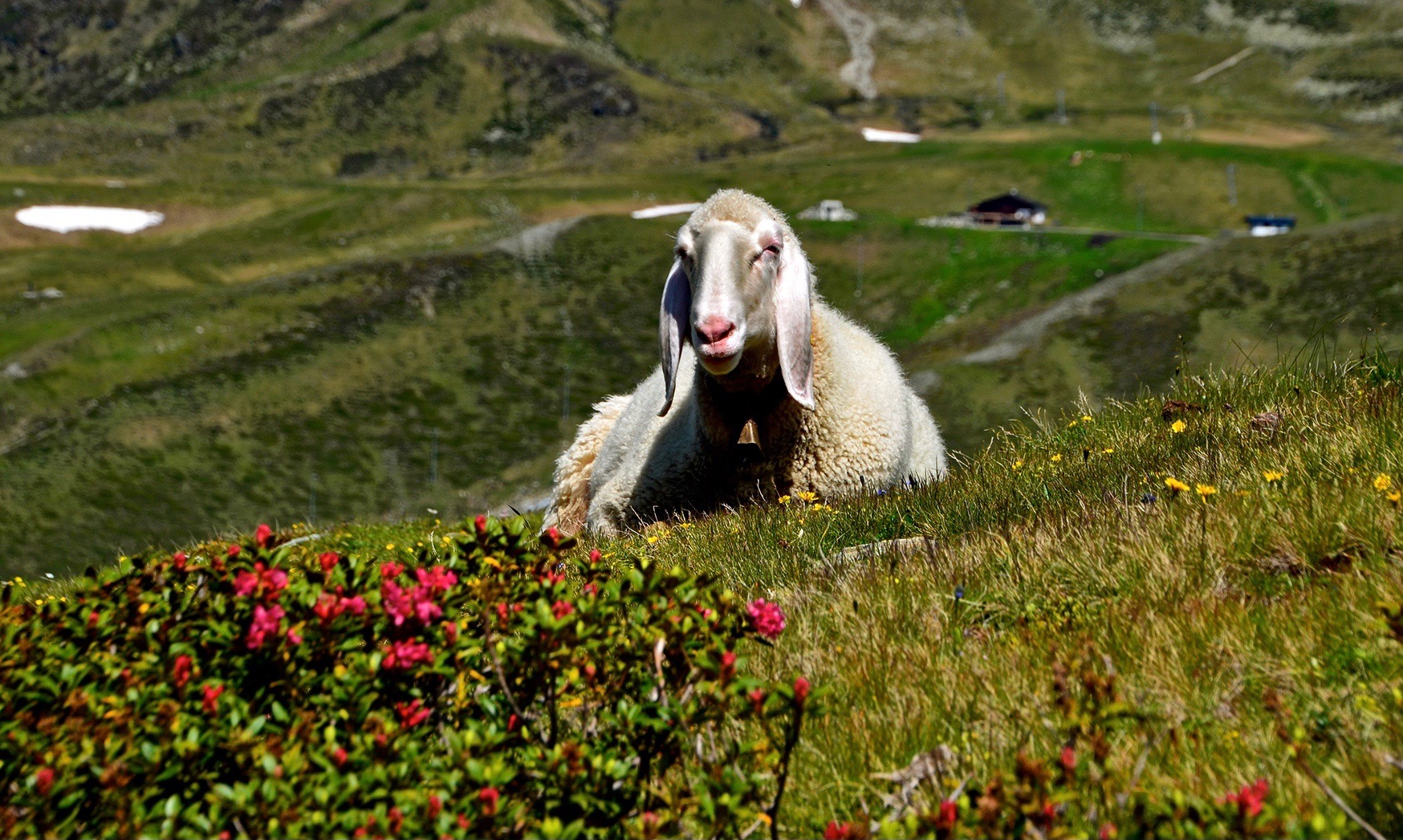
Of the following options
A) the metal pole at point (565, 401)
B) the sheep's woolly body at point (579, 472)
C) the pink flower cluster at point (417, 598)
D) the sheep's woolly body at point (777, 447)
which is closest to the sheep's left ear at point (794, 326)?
the sheep's woolly body at point (777, 447)

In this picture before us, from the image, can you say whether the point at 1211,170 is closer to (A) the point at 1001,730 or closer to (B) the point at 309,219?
(B) the point at 309,219

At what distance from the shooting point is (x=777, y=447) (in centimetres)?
999

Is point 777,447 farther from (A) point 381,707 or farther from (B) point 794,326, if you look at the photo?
(A) point 381,707

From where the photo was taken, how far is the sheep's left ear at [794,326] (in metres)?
9.13

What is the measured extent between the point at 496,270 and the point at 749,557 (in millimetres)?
107878

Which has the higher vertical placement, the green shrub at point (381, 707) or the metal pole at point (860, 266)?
the green shrub at point (381, 707)

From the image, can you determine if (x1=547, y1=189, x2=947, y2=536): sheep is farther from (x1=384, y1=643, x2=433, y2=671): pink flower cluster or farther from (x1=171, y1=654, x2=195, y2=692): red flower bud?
(x1=171, y1=654, x2=195, y2=692): red flower bud

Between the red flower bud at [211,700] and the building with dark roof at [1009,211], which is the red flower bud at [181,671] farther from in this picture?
the building with dark roof at [1009,211]

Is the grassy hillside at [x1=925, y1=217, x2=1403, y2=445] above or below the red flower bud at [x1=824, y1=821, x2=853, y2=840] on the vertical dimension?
below

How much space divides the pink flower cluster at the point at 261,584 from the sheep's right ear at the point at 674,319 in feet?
18.9

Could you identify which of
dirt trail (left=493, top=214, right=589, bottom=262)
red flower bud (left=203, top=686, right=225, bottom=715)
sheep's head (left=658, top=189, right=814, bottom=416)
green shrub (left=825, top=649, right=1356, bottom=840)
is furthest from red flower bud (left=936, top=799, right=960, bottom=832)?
dirt trail (left=493, top=214, right=589, bottom=262)

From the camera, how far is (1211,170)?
536 feet

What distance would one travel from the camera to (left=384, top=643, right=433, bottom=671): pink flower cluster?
338 centimetres

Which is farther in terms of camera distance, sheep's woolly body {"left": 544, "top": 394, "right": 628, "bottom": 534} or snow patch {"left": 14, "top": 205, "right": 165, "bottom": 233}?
snow patch {"left": 14, "top": 205, "right": 165, "bottom": 233}
